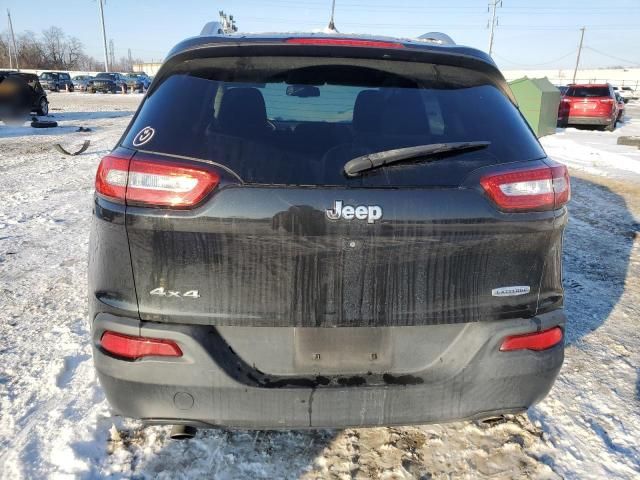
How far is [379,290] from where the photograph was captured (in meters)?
1.73

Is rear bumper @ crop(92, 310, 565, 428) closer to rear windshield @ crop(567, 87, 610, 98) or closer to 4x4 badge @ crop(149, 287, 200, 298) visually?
4x4 badge @ crop(149, 287, 200, 298)

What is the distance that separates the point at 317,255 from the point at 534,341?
945mm

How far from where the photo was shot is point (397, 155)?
1.74m

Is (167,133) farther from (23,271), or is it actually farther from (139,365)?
(23,271)

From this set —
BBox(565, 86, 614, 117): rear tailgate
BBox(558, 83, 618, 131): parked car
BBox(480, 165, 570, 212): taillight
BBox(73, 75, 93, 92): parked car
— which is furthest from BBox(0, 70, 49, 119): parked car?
BBox(73, 75, 93, 92): parked car

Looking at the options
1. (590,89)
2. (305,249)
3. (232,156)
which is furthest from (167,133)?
(590,89)

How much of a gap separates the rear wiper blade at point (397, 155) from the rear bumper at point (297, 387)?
0.64 m

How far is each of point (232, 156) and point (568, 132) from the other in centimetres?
2044

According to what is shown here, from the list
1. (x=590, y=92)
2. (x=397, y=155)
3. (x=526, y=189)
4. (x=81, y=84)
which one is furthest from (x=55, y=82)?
(x=526, y=189)

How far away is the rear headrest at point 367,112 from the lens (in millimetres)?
1892

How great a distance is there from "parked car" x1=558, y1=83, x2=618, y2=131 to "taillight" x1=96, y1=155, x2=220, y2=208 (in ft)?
69.9

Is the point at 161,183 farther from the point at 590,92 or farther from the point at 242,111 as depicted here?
the point at 590,92

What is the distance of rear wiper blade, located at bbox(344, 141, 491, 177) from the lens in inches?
67.0

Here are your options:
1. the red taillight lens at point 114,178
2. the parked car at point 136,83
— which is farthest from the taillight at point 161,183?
the parked car at point 136,83
